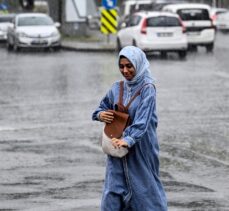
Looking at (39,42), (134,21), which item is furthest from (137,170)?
(39,42)

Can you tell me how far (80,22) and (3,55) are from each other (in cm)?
1050

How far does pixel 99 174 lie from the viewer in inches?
451

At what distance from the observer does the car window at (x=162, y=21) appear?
33.2 metres

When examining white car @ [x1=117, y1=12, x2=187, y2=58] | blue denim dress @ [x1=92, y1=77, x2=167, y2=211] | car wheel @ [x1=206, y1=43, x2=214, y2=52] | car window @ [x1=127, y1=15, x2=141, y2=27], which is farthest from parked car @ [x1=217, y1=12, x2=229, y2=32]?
blue denim dress @ [x1=92, y1=77, x2=167, y2=211]

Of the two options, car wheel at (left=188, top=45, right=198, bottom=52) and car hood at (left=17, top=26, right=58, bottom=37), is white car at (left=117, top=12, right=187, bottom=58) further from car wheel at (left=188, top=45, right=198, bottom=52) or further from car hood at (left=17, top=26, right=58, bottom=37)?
car hood at (left=17, top=26, right=58, bottom=37)

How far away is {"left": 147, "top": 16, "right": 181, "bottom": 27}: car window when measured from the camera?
3322 cm

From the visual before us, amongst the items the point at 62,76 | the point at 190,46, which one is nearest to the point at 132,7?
the point at 190,46

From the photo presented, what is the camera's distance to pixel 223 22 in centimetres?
5900

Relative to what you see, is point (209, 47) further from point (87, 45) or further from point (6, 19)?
point (6, 19)

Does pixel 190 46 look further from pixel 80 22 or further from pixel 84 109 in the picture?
pixel 84 109

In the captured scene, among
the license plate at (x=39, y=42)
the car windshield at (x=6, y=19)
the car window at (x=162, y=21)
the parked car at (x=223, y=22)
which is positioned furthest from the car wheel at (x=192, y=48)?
the parked car at (x=223, y=22)

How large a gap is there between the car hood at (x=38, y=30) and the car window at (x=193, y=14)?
190 inches

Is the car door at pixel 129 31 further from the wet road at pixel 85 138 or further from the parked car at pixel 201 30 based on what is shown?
the wet road at pixel 85 138

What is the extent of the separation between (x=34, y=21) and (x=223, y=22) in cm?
2164
